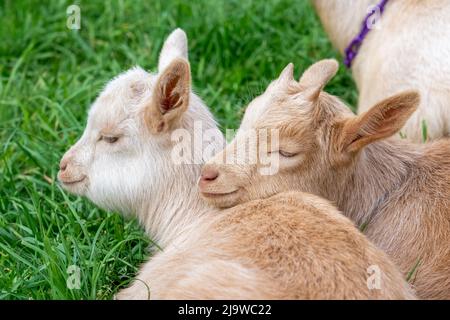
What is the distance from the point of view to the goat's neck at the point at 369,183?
5.55m

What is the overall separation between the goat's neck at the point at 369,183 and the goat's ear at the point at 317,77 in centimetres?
49

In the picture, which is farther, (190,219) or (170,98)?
(190,219)

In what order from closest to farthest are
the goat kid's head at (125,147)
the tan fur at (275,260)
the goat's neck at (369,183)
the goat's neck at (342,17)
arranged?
the tan fur at (275,260)
the goat kid's head at (125,147)
the goat's neck at (369,183)
the goat's neck at (342,17)

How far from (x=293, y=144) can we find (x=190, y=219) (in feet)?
2.57

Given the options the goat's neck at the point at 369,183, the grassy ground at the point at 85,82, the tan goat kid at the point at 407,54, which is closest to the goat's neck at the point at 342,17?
the tan goat kid at the point at 407,54

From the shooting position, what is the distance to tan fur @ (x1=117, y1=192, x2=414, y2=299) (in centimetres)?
446

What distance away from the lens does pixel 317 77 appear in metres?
5.54

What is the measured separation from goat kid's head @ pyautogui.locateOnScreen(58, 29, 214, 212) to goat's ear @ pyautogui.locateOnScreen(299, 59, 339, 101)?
0.62 meters

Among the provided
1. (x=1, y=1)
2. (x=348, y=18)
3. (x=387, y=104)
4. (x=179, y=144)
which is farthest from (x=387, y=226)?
(x=1, y=1)

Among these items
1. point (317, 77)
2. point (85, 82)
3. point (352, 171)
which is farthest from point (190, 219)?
point (85, 82)

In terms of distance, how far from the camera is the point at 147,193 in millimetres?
5602

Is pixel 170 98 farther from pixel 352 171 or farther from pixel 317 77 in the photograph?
pixel 352 171

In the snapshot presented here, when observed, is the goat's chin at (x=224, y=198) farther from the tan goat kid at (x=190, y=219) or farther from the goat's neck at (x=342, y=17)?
the goat's neck at (x=342, y=17)

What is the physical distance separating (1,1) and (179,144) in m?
4.82
